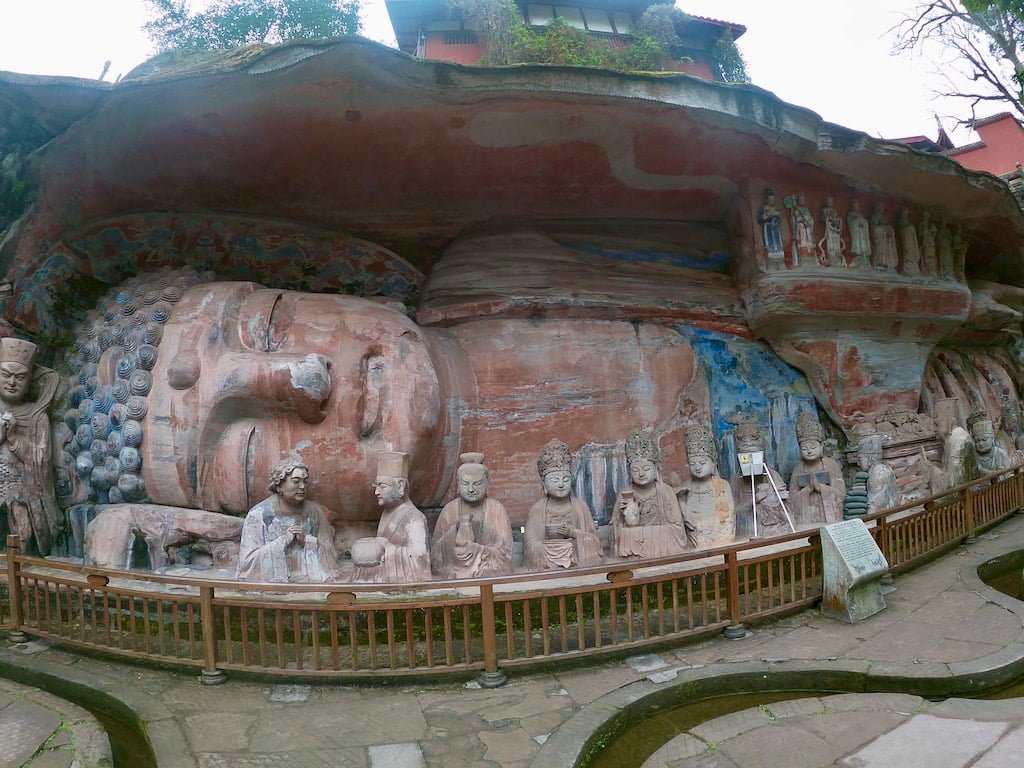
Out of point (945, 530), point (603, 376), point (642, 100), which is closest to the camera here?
point (642, 100)

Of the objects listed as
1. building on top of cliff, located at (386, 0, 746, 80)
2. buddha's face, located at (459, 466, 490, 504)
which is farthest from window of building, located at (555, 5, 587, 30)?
buddha's face, located at (459, 466, 490, 504)

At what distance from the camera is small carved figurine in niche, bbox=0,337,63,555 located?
547cm

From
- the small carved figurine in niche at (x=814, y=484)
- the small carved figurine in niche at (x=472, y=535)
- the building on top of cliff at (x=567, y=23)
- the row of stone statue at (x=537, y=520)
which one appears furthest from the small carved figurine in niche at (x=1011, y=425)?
the building on top of cliff at (x=567, y=23)

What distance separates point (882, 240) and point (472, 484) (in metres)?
4.96

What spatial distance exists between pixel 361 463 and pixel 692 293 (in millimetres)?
3784

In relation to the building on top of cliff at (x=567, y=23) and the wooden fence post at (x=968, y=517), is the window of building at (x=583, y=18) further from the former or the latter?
the wooden fence post at (x=968, y=517)

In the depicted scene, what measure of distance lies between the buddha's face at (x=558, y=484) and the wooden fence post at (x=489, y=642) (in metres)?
1.79

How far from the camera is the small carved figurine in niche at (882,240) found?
7.07 metres

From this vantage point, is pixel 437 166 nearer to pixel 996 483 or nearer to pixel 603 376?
pixel 603 376

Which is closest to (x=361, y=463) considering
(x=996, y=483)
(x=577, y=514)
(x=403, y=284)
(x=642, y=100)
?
(x=577, y=514)

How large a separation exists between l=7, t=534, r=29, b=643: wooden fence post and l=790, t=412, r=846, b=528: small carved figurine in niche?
6098 mm

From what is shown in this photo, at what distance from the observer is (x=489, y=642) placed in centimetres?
374

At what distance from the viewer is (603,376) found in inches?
267

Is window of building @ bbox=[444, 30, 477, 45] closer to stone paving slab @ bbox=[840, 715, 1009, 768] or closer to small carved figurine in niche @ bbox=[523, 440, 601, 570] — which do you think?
small carved figurine in niche @ bbox=[523, 440, 601, 570]
